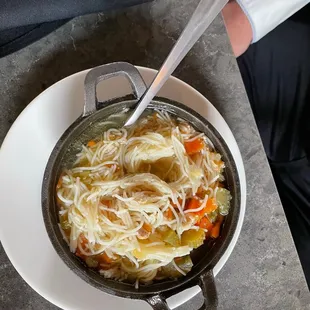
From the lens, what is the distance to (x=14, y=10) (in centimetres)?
112

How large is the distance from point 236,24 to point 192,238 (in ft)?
1.77

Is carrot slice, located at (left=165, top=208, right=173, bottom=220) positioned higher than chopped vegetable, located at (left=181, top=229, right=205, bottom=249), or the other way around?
carrot slice, located at (left=165, top=208, right=173, bottom=220)

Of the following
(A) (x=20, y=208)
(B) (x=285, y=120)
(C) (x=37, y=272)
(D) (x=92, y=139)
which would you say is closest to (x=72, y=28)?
(D) (x=92, y=139)

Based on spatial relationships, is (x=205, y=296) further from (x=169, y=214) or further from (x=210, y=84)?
(x=210, y=84)

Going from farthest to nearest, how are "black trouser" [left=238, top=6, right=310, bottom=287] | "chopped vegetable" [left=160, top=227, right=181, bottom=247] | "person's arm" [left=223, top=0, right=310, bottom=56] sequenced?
1. "black trouser" [left=238, top=6, right=310, bottom=287]
2. "person's arm" [left=223, top=0, right=310, bottom=56]
3. "chopped vegetable" [left=160, top=227, right=181, bottom=247]

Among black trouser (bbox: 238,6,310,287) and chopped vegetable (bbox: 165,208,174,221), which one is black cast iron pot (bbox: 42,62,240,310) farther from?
black trouser (bbox: 238,6,310,287)

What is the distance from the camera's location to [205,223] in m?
1.11

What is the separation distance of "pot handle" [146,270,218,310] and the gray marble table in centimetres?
14

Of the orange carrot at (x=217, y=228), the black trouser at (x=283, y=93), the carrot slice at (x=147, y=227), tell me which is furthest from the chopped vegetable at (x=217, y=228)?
the black trouser at (x=283, y=93)

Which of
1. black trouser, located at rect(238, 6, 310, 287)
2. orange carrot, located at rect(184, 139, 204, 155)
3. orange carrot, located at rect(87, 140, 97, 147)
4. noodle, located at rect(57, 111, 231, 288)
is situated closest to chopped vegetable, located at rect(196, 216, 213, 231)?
noodle, located at rect(57, 111, 231, 288)

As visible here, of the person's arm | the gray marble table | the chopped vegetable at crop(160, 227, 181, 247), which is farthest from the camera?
the person's arm

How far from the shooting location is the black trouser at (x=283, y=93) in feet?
5.02

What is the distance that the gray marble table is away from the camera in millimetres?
1226

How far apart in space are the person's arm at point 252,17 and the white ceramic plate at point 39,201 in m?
0.31
